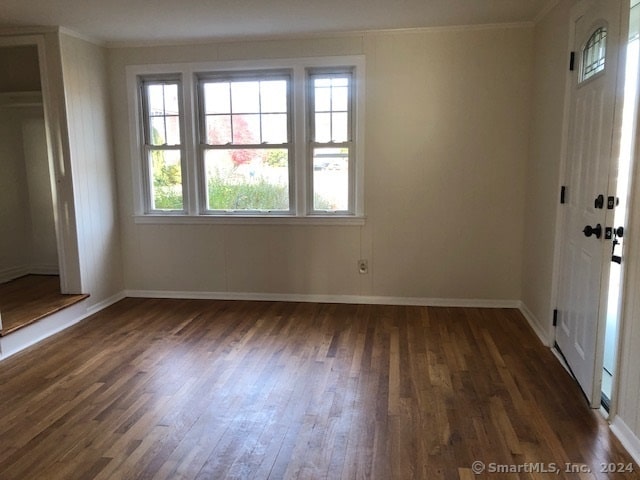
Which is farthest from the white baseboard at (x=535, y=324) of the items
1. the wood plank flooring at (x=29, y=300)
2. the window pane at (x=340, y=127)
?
the wood plank flooring at (x=29, y=300)

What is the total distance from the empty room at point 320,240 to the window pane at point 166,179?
3 centimetres

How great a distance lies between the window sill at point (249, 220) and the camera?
4.46m

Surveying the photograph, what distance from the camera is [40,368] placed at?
10.4 feet

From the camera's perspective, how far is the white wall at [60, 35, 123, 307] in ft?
→ 13.4

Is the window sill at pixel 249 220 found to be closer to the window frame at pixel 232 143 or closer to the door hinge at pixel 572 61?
the window frame at pixel 232 143

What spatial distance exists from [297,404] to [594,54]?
2.60 m

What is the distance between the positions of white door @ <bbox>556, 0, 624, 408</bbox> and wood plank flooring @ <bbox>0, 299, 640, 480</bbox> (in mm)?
252

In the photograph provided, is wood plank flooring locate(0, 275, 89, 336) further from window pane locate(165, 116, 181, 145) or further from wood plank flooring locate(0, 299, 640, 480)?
window pane locate(165, 116, 181, 145)

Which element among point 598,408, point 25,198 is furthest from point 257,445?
point 25,198

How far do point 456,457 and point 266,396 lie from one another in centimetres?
111

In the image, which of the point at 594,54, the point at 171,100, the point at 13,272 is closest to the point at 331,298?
the point at 171,100

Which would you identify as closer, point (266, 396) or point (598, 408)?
point (598, 408)

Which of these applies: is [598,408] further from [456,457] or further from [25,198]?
[25,198]

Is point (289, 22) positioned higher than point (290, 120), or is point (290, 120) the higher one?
point (289, 22)
